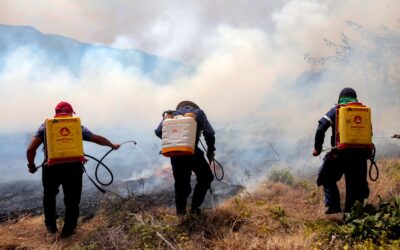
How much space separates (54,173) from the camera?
18.8ft

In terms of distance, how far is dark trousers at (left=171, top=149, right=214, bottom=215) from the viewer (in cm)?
585

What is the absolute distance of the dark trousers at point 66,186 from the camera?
573 centimetres

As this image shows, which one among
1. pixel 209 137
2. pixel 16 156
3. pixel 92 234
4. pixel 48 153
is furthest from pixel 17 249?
pixel 16 156

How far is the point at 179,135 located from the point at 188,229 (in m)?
1.26

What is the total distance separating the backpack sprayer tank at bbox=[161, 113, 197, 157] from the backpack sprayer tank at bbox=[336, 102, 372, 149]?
6.68 feet

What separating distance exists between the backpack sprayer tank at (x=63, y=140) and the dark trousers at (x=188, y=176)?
1389 millimetres

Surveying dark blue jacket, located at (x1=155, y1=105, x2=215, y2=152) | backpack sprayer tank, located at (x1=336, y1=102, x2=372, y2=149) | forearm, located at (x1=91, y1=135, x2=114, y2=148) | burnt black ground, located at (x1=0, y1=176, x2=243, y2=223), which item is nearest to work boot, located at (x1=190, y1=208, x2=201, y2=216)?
dark blue jacket, located at (x1=155, y1=105, x2=215, y2=152)

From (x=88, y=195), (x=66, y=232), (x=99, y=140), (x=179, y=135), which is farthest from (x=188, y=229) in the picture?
(x=88, y=195)

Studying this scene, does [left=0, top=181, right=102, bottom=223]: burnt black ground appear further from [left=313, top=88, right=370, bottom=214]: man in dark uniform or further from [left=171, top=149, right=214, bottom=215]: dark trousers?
[left=313, top=88, right=370, bottom=214]: man in dark uniform

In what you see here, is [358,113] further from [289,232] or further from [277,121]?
[277,121]

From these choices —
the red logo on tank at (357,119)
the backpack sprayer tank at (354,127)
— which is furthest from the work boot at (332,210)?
the red logo on tank at (357,119)

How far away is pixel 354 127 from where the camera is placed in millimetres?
5398

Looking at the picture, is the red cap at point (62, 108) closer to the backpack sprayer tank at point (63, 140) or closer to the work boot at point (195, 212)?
the backpack sprayer tank at point (63, 140)

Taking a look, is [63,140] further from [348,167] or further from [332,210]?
[348,167]
